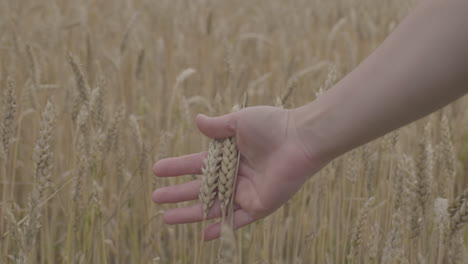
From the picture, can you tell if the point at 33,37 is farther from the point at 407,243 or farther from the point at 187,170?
the point at 407,243

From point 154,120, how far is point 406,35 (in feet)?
3.84

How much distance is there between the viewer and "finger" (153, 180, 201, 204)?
3.84 ft

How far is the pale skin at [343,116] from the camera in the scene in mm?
883

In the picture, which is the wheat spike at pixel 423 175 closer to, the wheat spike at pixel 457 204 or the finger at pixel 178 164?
the wheat spike at pixel 457 204

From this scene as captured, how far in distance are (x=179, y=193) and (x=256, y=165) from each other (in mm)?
177

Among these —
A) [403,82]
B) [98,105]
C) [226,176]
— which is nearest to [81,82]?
[98,105]

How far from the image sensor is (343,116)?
3.27ft

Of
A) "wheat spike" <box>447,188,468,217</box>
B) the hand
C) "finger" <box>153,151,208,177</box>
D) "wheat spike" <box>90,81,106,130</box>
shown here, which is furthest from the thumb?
"wheat spike" <box>447,188,468,217</box>

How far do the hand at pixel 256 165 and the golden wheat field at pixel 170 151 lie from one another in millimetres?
90

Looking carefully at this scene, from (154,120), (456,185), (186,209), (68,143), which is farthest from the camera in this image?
(456,185)

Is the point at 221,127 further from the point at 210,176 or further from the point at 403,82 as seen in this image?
the point at 403,82

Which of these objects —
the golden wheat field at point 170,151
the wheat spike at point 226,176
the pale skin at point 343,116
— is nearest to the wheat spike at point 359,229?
the golden wheat field at point 170,151

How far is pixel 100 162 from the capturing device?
48.5 inches

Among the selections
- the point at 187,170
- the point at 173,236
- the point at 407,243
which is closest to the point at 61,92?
the point at 173,236
